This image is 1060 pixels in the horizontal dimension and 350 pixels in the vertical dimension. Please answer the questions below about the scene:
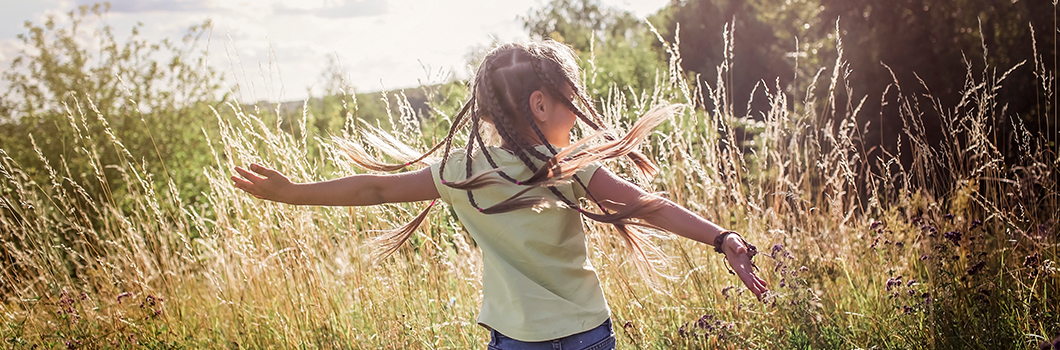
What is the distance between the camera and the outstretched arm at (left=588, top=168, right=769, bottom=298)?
1315 millimetres

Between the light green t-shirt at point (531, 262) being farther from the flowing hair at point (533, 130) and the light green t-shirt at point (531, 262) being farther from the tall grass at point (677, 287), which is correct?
the tall grass at point (677, 287)

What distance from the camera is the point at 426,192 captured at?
1630 mm

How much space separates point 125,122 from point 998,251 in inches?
304

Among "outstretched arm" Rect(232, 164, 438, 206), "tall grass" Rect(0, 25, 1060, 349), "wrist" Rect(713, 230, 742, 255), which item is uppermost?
"outstretched arm" Rect(232, 164, 438, 206)

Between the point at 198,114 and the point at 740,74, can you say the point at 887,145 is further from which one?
the point at 740,74

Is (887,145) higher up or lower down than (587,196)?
lower down

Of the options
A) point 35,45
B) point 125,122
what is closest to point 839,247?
point 125,122

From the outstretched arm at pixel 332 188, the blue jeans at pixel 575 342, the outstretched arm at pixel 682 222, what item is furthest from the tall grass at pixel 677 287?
the outstretched arm at pixel 332 188

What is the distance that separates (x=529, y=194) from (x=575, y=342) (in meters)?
0.34

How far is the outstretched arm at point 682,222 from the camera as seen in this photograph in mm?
1315

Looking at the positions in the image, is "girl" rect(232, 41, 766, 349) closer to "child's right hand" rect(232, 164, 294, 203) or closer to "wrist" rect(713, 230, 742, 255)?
"child's right hand" rect(232, 164, 294, 203)

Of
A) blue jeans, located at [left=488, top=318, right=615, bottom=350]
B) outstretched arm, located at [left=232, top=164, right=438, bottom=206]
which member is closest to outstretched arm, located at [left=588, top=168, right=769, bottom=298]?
blue jeans, located at [left=488, top=318, right=615, bottom=350]

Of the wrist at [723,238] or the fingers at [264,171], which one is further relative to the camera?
the fingers at [264,171]

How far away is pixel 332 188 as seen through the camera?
157 centimetres
